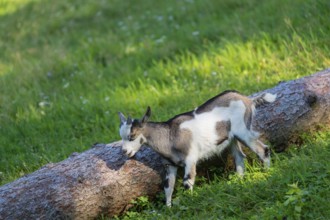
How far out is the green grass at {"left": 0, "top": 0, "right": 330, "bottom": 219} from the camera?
8.11 metres

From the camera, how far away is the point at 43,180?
19.3 ft

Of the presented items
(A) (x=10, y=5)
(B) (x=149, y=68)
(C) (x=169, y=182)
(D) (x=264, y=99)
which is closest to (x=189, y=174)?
(C) (x=169, y=182)

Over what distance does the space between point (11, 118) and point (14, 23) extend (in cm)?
538

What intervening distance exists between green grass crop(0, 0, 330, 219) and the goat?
10.8 inches

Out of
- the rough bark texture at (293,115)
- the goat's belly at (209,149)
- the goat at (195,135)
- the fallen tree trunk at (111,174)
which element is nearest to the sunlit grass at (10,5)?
the fallen tree trunk at (111,174)

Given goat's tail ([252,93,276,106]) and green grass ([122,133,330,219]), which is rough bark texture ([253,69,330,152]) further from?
green grass ([122,133,330,219])

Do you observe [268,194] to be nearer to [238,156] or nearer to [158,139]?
[238,156]

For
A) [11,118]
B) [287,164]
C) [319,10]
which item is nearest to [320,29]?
[319,10]

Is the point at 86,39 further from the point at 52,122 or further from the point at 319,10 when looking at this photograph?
the point at 319,10

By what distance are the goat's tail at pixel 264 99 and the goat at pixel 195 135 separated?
0.85ft

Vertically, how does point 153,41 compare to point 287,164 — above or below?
below

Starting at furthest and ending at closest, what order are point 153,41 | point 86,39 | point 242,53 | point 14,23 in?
point 14,23 → point 86,39 → point 153,41 → point 242,53

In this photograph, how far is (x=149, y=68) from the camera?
10016 mm

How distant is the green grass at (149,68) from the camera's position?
8109mm
